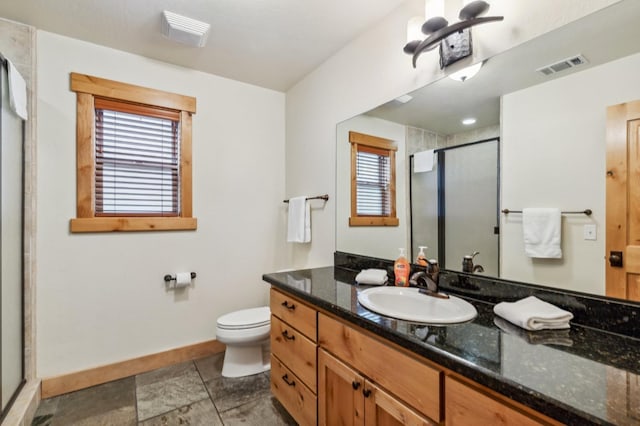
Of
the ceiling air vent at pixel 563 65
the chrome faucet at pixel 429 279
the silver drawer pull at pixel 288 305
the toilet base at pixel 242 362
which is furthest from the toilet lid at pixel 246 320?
the ceiling air vent at pixel 563 65

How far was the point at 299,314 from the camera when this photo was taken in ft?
5.18

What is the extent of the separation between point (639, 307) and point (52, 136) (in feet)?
10.2

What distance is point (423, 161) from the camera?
A: 1696 millimetres

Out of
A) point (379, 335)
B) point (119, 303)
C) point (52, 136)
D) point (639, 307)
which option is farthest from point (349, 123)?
point (119, 303)

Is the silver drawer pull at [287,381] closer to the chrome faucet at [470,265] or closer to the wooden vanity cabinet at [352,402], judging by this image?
the wooden vanity cabinet at [352,402]

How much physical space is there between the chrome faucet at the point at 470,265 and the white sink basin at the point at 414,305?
0.18m

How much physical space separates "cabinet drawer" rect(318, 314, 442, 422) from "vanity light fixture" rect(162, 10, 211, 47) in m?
1.90

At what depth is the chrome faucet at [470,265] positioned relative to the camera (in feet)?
4.59

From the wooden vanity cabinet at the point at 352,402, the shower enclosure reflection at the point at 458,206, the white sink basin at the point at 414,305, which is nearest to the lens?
the wooden vanity cabinet at the point at 352,402

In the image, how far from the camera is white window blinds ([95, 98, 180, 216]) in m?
2.18

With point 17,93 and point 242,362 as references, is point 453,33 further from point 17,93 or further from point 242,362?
point 242,362

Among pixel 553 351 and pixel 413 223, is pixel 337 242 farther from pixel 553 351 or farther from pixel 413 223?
pixel 553 351

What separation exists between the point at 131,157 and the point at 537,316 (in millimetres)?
2624

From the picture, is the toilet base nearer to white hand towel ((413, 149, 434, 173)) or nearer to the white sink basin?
the white sink basin
